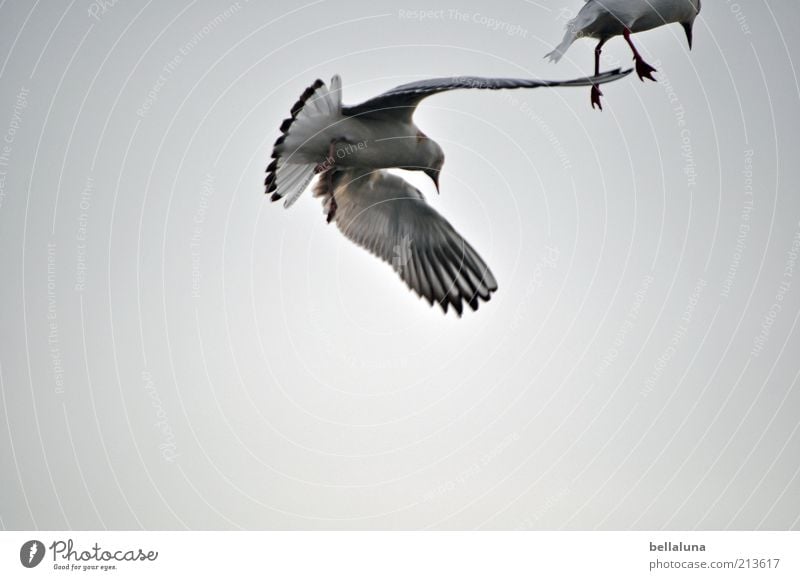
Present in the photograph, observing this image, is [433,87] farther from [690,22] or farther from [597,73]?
[690,22]

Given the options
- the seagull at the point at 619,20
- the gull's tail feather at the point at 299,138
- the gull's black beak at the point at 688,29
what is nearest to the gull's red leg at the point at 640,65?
the seagull at the point at 619,20

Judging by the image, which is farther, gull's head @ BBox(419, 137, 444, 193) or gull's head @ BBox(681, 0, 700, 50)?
gull's head @ BBox(681, 0, 700, 50)

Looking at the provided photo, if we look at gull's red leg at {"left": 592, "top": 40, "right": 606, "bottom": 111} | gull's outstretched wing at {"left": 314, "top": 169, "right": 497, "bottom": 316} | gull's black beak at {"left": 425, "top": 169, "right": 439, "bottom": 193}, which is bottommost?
gull's outstretched wing at {"left": 314, "top": 169, "right": 497, "bottom": 316}

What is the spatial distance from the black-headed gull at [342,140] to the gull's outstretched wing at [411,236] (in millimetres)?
106

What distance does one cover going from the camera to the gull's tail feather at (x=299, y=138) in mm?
1835

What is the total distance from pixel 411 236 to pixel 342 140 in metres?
0.31

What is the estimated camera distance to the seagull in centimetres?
195

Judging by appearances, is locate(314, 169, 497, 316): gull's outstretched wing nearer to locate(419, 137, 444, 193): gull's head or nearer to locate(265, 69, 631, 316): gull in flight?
locate(265, 69, 631, 316): gull in flight

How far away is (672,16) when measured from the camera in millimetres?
2031

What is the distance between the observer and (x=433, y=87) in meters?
1.61

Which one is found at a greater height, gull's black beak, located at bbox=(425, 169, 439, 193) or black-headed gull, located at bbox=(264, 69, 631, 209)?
black-headed gull, located at bbox=(264, 69, 631, 209)

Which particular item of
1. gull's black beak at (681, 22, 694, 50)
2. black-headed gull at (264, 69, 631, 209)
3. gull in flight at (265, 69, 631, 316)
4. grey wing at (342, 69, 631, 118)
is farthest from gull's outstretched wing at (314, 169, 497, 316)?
gull's black beak at (681, 22, 694, 50)

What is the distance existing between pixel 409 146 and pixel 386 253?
315mm
